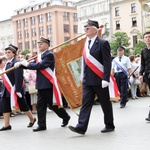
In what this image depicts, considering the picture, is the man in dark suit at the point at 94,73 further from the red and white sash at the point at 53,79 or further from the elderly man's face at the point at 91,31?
the red and white sash at the point at 53,79

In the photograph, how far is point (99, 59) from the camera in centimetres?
761

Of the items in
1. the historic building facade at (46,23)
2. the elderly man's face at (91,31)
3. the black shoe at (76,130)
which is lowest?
the black shoe at (76,130)

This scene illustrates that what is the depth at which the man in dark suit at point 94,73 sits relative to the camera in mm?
7465

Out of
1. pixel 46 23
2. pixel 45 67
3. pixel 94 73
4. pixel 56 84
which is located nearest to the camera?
pixel 94 73

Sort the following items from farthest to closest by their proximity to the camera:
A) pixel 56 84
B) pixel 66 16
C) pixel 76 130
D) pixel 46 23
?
1. pixel 66 16
2. pixel 46 23
3. pixel 56 84
4. pixel 76 130

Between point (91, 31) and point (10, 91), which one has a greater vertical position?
point (91, 31)

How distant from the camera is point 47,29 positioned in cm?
10488

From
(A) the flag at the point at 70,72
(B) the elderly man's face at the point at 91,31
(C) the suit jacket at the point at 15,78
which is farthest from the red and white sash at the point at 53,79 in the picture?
(B) the elderly man's face at the point at 91,31

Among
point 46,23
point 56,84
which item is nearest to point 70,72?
point 56,84

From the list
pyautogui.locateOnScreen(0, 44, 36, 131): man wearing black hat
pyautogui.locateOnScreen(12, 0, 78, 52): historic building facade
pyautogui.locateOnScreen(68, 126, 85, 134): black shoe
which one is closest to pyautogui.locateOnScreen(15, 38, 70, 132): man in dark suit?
pyautogui.locateOnScreen(0, 44, 36, 131): man wearing black hat

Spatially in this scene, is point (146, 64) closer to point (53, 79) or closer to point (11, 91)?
point (53, 79)

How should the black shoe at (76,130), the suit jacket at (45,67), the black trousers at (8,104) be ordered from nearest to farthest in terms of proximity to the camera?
1. the black shoe at (76,130)
2. the suit jacket at (45,67)
3. the black trousers at (8,104)

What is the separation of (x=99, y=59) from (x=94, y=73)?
0.27 meters

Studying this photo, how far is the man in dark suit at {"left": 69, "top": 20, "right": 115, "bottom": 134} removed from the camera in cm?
746
